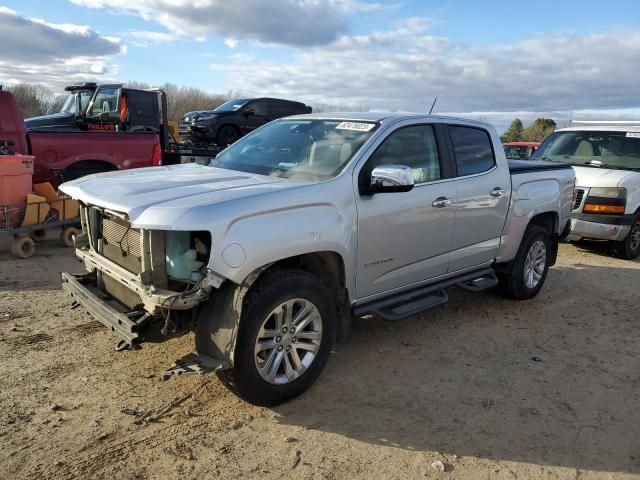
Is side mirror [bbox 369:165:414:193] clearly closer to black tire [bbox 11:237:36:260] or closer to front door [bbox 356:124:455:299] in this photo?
front door [bbox 356:124:455:299]

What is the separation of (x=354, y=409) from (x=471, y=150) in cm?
281

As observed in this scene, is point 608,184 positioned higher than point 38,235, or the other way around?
point 608,184

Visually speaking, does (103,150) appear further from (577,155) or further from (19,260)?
(577,155)

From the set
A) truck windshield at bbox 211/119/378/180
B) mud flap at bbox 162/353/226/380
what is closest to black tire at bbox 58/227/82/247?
truck windshield at bbox 211/119/378/180

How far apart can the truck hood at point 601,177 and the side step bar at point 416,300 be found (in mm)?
4157

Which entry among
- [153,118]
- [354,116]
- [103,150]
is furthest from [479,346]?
[153,118]

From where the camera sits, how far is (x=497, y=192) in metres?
5.34

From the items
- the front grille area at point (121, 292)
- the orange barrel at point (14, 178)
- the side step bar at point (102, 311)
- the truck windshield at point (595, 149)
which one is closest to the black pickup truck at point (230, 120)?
the truck windshield at point (595, 149)

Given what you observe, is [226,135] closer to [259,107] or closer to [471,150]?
[259,107]

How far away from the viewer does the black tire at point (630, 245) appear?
8609mm

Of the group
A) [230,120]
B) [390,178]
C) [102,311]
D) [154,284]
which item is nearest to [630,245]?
[390,178]

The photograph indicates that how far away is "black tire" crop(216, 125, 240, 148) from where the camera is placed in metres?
18.1

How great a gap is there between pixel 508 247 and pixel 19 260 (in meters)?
6.17

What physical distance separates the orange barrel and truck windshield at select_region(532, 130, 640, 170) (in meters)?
8.36
